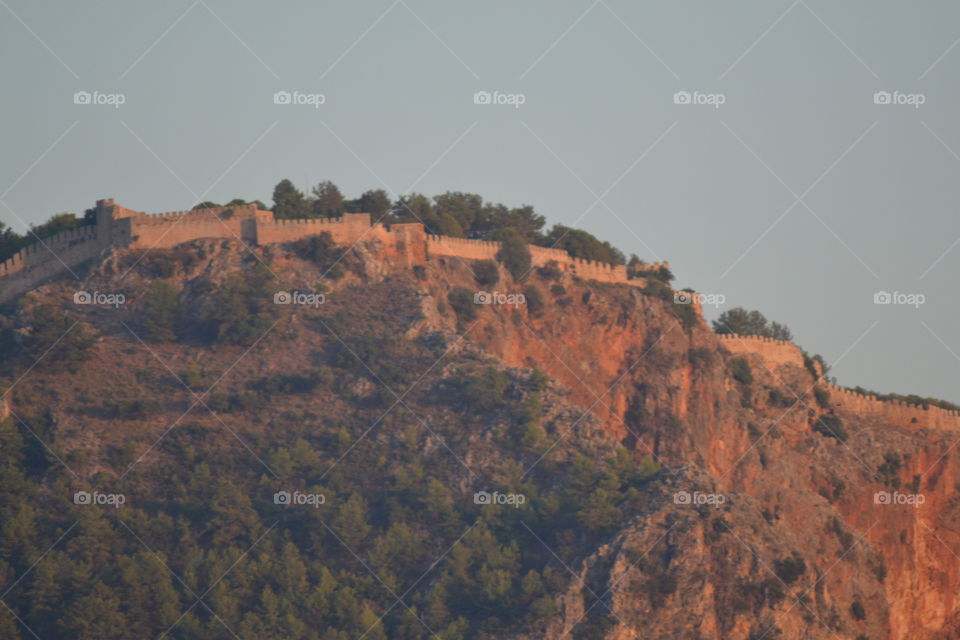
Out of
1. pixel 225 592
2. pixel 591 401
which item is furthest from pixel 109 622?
pixel 591 401

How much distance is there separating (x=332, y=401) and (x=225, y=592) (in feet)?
39.3

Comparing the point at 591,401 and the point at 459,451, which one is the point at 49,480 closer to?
the point at 459,451

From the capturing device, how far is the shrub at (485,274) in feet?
343

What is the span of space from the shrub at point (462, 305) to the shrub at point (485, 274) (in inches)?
85.1

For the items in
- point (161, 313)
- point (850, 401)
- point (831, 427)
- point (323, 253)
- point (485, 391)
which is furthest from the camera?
point (850, 401)

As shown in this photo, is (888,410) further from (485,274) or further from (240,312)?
(240,312)

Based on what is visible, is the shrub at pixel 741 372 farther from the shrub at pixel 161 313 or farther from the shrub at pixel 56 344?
the shrub at pixel 56 344

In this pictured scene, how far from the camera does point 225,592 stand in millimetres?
86188

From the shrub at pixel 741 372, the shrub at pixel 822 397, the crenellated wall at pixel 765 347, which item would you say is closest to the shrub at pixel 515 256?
the crenellated wall at pixel 765 347

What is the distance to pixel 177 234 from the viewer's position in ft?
335

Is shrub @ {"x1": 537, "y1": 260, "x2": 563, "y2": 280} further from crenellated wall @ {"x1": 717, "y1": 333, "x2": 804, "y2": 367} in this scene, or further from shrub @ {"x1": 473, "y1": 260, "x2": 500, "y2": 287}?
crenellated wall @ {"x1": 717, "y1": 333, "x2": 804, "y2": 367}

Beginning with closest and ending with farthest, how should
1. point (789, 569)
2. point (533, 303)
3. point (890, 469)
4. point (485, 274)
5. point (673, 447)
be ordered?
point (789, 569) < point (673, 447) < point (485, 274) < point (533, 303) < point (890, 469)

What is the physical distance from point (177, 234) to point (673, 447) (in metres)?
22.4

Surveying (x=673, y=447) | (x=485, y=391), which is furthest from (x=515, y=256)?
(x=485, y=391)
